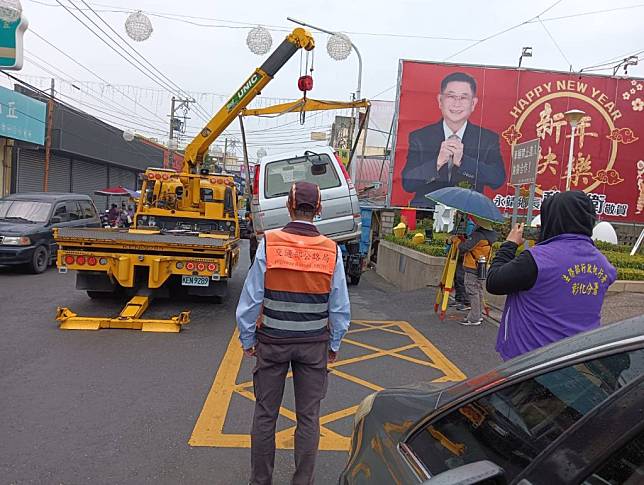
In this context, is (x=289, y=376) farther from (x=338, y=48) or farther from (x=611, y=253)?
(x=338, y=48)

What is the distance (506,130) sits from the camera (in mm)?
16906

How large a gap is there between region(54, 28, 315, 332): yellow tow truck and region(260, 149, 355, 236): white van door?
85cm

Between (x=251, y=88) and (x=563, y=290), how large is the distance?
7902 millimetres

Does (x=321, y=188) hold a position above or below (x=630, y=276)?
above

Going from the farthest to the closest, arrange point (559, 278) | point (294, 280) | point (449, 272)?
point (449, 272), point (294, 280), point (559, 278)

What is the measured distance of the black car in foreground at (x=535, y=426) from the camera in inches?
47.0

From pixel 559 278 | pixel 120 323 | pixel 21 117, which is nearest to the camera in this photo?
pixel 559 278

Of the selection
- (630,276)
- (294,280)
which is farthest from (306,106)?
(294,280)

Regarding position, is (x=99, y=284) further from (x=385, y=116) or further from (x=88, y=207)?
(x=385, y=116)

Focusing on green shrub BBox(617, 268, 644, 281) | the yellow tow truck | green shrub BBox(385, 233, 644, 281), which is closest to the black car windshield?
the yellow tow truck

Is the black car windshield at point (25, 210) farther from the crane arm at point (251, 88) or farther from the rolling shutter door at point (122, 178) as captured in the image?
the rolling shutter door at point (122, 178)

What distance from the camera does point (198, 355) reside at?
19.6 ft

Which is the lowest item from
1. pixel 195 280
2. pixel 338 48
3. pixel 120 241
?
pixel 195 280

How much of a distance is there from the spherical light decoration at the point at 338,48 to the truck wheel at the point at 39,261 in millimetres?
7844
